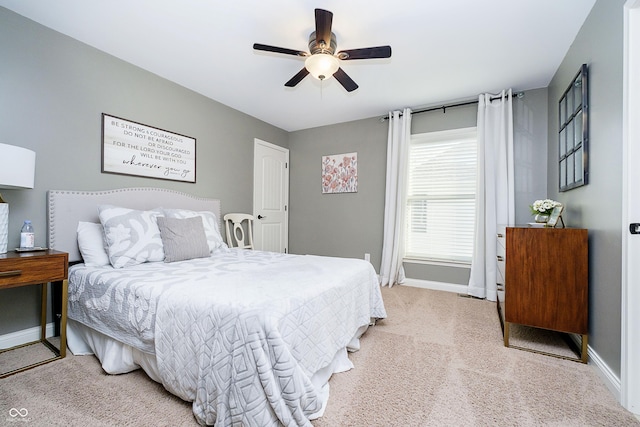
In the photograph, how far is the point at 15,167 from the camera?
5.67 ft

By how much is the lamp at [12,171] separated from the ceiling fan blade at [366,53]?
2182 mm

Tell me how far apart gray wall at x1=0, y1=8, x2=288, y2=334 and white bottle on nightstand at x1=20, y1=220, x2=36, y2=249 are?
0.55 feet

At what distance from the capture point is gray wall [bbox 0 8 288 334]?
6.61 feet

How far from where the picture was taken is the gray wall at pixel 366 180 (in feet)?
10.5

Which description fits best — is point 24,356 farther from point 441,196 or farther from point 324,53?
point 441,196

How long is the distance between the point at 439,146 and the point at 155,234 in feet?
11.2

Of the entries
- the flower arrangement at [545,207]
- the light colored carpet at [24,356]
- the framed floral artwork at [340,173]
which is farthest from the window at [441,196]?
the light colored carpet at [24,356]

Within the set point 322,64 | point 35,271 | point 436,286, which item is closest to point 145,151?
point 35,271

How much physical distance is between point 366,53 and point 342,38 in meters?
0.36

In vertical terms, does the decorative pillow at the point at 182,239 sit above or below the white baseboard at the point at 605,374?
above

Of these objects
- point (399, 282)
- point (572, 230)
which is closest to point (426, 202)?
point (399, 282)

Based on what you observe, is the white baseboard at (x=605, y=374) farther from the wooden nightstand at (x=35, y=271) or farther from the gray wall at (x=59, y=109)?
the gray wall at (x=59, y=109)

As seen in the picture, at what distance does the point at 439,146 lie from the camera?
3768 millimetres

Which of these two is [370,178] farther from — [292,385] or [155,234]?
[292,385]
